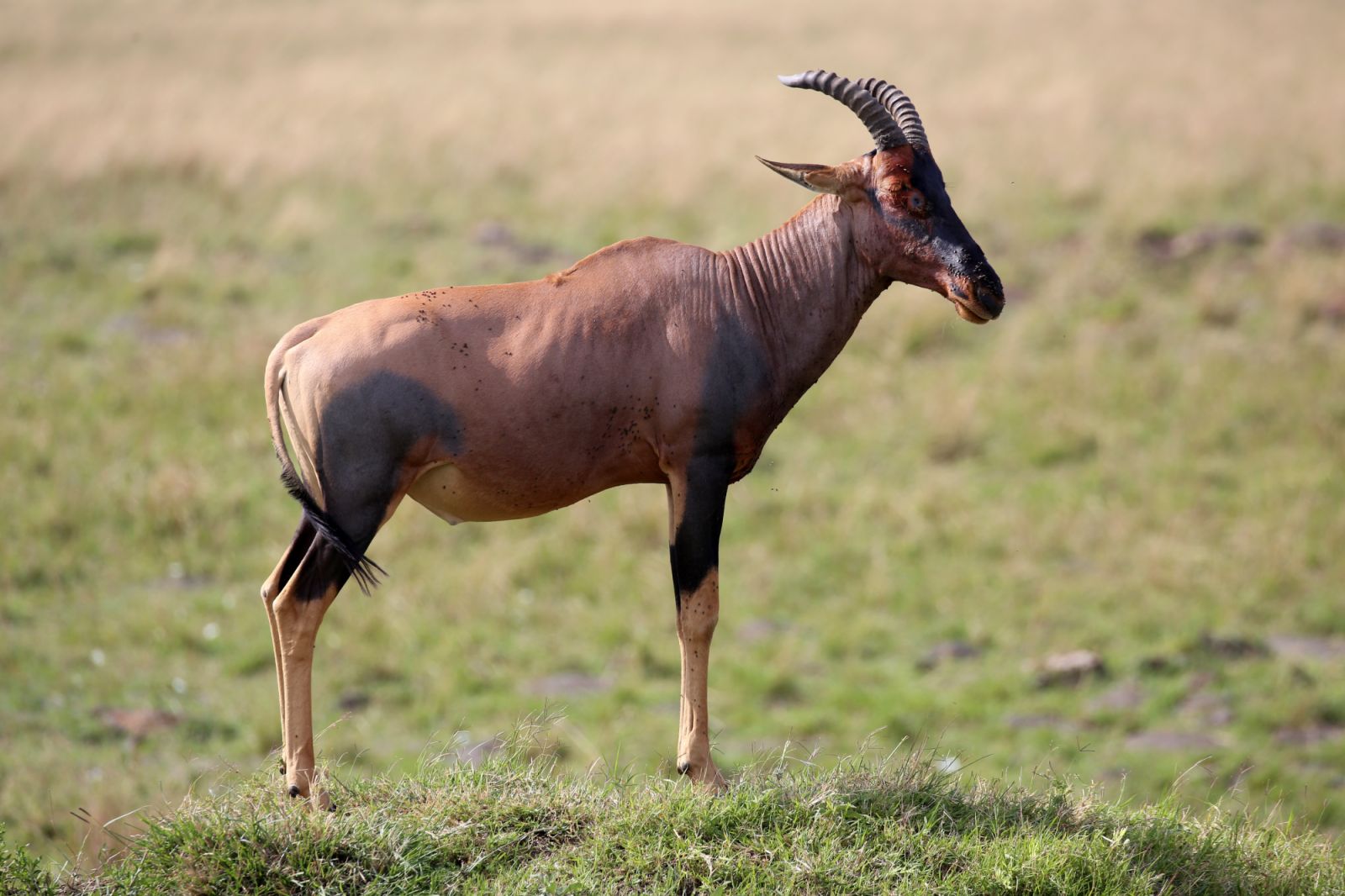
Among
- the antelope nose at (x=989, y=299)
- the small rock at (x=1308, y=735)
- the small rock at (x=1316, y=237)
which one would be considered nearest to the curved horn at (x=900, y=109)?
the antelope nose at (x=989, y=299)

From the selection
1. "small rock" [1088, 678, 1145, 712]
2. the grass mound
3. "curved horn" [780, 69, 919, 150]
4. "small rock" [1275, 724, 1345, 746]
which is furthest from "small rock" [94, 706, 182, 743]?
"small rock" [1275, 724, 1345, 746]

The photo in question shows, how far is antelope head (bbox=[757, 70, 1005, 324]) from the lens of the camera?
5895 millimetres

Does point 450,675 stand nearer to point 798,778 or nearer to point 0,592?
point 0,592

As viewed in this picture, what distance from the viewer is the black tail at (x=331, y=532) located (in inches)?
219

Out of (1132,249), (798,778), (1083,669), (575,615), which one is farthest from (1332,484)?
(798,778)

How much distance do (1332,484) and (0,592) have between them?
44.6 feet

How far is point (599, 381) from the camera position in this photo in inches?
231

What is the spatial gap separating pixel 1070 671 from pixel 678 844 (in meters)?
7.64

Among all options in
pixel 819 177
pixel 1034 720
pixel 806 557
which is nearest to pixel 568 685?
pixel 806 557

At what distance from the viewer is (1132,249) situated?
20.2m

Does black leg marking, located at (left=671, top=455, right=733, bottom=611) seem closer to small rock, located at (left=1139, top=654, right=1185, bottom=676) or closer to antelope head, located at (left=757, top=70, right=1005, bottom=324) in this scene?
antelope head, located at (left=757, top=70, right=1005, bottom=324)

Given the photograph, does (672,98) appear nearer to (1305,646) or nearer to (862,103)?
(1305,646)

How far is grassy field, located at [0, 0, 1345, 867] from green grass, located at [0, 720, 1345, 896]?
39.5 inches

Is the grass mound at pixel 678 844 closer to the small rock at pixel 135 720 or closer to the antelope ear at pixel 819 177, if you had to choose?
the antelope ear at pixel 819 177
